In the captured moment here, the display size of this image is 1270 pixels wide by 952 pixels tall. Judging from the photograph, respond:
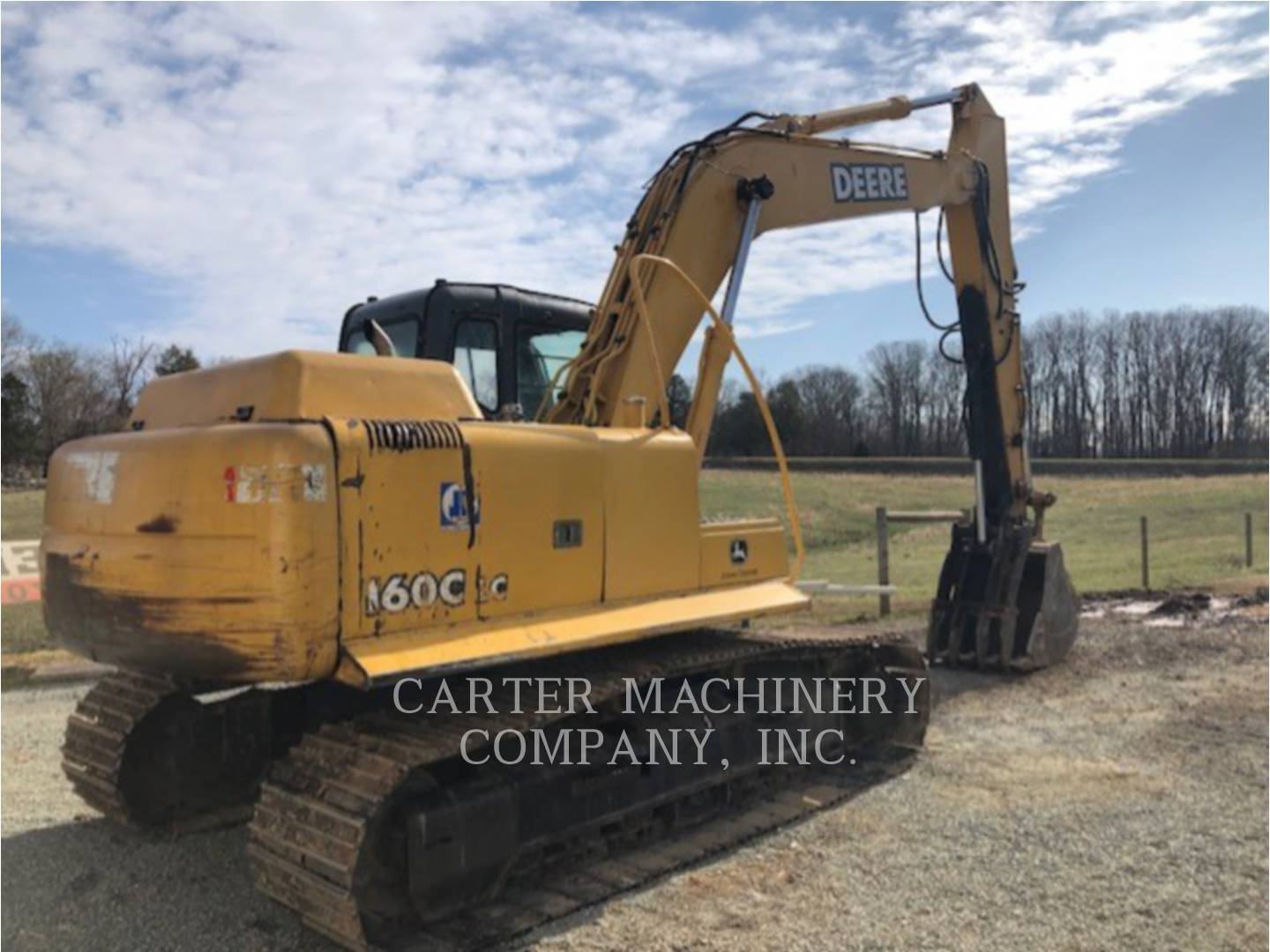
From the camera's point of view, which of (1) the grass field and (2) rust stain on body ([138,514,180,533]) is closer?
(2) rust stain on body ([138,514,180,533])

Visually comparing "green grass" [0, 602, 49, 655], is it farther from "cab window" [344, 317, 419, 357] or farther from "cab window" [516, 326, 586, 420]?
"cab window" [516, 326, 586, 420]

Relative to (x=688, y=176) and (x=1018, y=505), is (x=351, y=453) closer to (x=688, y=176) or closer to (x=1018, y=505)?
(x=688, y=176)

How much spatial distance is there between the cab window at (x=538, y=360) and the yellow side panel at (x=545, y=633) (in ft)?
5.04

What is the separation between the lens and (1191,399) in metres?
74.9

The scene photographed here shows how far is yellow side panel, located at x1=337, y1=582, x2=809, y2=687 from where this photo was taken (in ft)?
12.6

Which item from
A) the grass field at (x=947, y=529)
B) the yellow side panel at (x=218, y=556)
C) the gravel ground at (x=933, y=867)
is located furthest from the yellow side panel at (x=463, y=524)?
the grass field at (x=947, y=529)

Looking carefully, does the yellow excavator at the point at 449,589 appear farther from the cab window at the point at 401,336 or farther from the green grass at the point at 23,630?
the green grass at the point at 23,630

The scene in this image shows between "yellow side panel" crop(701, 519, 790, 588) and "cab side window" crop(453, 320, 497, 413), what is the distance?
1.47 m

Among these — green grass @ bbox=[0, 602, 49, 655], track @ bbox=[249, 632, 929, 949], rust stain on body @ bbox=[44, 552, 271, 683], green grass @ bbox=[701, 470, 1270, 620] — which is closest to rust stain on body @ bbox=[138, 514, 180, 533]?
rust stain on body @ bbox=[44, 552, 271, 683]

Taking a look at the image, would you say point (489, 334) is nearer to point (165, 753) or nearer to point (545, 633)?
point (545, 633)

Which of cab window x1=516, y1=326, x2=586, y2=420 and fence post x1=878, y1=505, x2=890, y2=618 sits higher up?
cab window x1=516, y1=326, x2=586, y2=420

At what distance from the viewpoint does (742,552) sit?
18.7ft

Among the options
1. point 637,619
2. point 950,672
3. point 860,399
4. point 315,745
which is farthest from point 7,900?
point 860,399

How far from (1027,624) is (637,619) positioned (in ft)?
16.6
